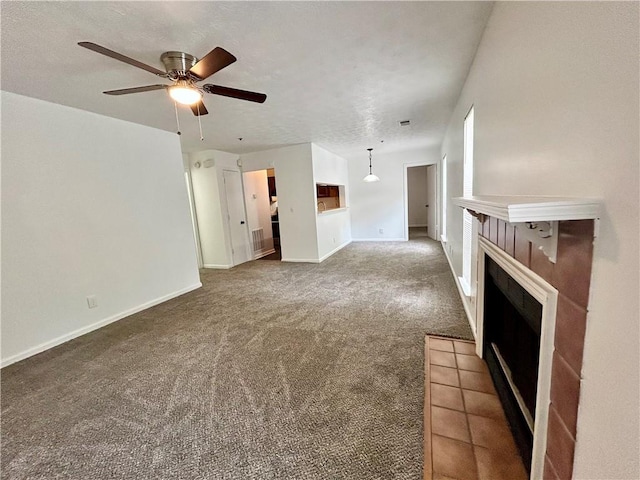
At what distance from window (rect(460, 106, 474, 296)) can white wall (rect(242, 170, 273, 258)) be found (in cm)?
468

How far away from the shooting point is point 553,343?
93 centimetres

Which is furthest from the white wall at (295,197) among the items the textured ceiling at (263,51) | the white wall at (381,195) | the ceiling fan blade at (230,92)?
the ceiling fan blade at (230,92)

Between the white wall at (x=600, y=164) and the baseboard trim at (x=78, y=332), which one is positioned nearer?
the white wall at (x=600, y=164)

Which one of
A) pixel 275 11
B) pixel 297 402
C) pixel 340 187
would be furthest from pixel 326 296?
pixel 340 187

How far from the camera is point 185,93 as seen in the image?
2070 millimetres

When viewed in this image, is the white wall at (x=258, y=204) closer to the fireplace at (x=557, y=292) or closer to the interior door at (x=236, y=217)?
the interior door at (x=236, y=217)

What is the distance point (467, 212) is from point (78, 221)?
434cm

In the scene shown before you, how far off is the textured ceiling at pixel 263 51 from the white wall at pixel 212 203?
195cm

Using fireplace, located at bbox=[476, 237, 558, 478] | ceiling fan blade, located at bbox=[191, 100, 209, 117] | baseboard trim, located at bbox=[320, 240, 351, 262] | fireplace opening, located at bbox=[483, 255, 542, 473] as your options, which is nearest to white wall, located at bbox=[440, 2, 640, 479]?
fireplace, located at bbox=[476, 237, 558, 478]

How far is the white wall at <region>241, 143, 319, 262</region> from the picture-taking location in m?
5.38

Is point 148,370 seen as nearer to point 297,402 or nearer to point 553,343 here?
point 297,402

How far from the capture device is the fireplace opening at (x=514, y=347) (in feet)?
4.03

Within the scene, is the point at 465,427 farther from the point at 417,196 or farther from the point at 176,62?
the point at 417,196

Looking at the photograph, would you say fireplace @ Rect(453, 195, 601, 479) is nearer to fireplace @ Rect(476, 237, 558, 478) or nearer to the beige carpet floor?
fireplace @ Rect(476, 237, 558, 478)
